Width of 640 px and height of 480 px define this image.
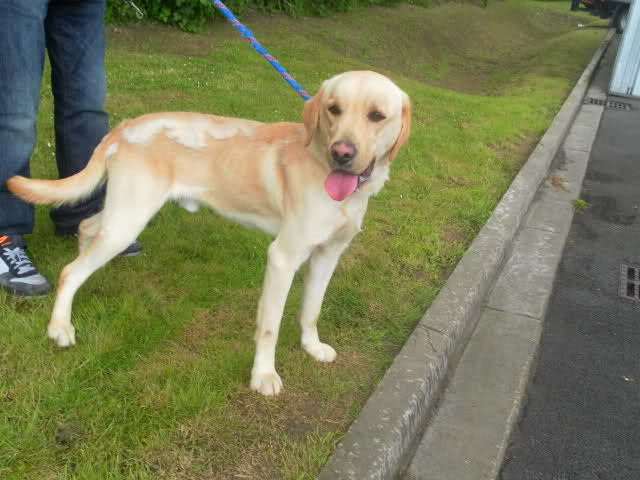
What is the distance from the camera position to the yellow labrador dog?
2100 mm

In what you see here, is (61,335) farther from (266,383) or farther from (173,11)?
(173,11)

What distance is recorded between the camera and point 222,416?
6.95ft

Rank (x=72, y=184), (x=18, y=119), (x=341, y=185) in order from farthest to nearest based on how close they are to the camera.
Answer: (x=18, y=119) < (x=72, y=184) < (x=341, y=185)

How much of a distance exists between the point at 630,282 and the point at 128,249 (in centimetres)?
342

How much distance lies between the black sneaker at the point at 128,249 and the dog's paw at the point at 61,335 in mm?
816

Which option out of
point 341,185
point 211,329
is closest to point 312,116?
point 341,185

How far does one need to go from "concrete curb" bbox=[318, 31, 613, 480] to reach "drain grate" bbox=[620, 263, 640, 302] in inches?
31.7

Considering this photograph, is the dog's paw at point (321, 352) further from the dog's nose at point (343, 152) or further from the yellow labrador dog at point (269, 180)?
the dog's nose at point (343, 152)

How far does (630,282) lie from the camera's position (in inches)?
150

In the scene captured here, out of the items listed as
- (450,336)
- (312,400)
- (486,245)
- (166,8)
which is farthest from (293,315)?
(166,8)

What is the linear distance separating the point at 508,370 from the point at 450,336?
368 mm

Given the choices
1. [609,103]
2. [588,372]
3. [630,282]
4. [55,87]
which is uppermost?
[55,87]

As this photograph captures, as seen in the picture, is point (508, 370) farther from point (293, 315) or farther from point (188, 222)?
point (188, 222)

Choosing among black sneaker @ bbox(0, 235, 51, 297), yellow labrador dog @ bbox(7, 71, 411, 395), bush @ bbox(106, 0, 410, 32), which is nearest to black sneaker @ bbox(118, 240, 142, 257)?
black sneaker @ bbox(0, 235, 51, 297)
